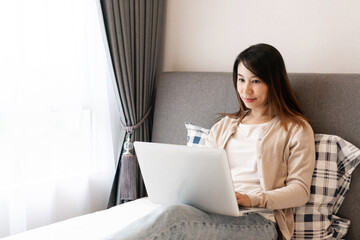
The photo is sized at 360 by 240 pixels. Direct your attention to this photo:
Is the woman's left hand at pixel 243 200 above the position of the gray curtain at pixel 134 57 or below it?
below

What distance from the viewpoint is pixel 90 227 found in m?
1.89

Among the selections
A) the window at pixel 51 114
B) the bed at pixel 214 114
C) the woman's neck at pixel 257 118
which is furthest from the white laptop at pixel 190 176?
the window at pixel 51 114

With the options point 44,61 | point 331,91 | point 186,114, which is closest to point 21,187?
point 44,61

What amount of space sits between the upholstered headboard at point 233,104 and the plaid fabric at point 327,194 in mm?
43

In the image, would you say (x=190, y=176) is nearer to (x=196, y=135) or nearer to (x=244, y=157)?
(x=244, y=157)

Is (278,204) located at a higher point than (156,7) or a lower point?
lower

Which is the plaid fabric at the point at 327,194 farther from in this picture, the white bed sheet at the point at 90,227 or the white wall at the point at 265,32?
the white bed sheet at the point at 90,227

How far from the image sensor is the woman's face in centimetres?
190

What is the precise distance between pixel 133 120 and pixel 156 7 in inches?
27.3

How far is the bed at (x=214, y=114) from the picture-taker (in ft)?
5.84

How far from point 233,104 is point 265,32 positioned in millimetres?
420

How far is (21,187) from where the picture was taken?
6.89ft

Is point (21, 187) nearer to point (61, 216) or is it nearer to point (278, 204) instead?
point (61, 216)

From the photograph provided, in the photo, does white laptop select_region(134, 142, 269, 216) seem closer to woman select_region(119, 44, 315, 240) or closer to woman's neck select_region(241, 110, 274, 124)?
woman select_region(119, 44, 315, 240)
